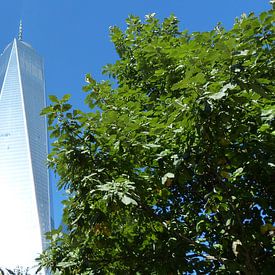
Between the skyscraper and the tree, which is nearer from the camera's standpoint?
the tree

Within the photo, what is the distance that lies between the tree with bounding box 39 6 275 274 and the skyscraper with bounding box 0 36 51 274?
93253 millimetres

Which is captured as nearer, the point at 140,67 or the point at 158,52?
the point at 158,52

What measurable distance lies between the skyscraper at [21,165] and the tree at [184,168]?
93.3m

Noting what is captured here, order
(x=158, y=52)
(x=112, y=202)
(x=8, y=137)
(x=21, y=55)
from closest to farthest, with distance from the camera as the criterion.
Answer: (x=112, y=202), (x=158, y=52), (x=8, y=137), (x=21, y=55)

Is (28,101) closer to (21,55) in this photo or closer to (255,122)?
(21,55)

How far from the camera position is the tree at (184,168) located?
13.2 feet

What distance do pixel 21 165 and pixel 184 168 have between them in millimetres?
109410

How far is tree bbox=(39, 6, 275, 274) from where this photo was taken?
404 centimetres

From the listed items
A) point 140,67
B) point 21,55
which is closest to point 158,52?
point 140,67

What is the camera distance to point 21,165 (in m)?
109

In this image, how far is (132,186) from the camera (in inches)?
167

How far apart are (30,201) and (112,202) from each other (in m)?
105

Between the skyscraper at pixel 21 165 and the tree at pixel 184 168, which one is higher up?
the skyscraper at pixel 21 165

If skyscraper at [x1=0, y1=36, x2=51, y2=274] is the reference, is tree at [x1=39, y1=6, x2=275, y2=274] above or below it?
below
